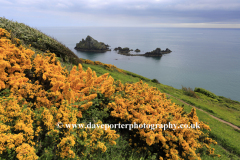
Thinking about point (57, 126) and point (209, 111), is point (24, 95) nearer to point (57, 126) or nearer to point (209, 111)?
point (57, 126)

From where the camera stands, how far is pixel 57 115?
11.9 ft

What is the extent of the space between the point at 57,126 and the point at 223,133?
43.5 feet

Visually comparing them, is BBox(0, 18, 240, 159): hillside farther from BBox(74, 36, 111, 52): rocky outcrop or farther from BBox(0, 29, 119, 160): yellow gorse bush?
BBox(74, 36, 111, 52): rocky outcrop

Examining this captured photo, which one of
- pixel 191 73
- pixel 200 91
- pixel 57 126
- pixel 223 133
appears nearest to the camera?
pixel 57 126

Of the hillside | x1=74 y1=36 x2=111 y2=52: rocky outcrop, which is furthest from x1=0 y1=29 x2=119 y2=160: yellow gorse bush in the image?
x1=74 y1=36 x2=111 y2=52: rocky outcrop

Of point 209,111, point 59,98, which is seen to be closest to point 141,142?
point 59,98

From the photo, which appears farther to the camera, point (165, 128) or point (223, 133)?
point (223, 133)

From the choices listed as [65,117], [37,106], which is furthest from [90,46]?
[65,117]

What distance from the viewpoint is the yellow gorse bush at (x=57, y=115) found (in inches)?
129

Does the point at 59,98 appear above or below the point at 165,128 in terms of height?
above

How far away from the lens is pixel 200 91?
31.4m

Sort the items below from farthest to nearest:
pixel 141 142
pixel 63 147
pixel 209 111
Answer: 1. pixel 209 111
2. pixel 141 142
3. pixel 63 147

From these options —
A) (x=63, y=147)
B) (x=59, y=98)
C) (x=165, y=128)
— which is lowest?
(x=165, y=128)

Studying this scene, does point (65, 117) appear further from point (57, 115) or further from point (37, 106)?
point (37, 106)
